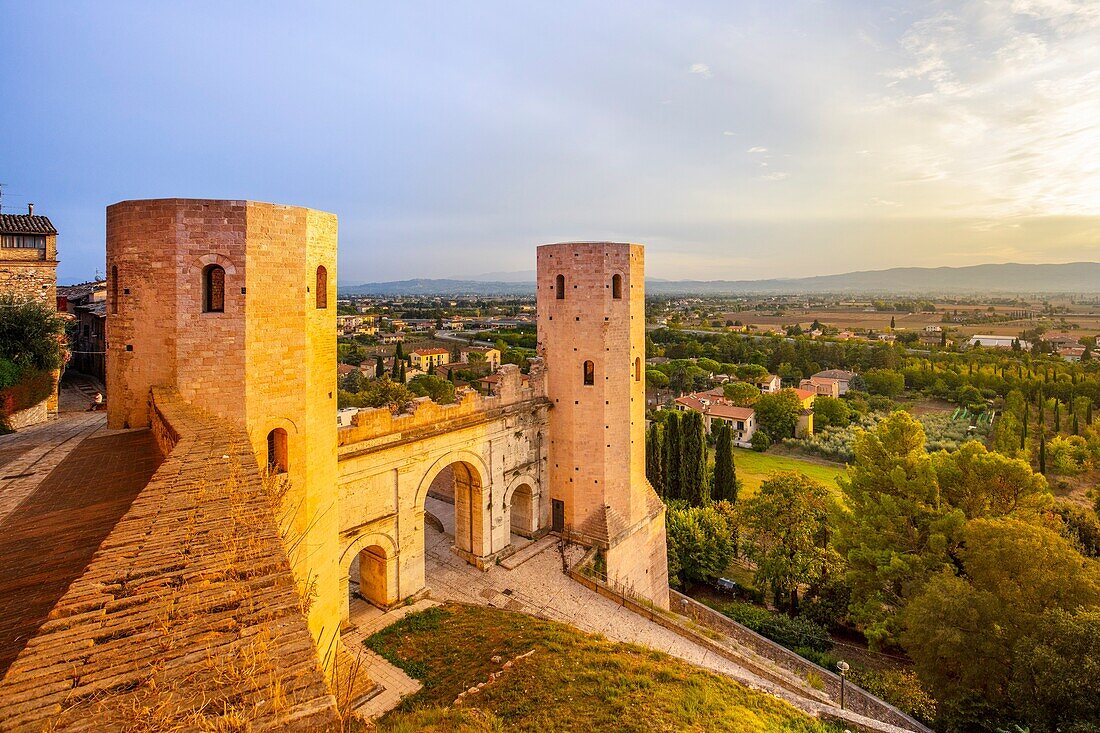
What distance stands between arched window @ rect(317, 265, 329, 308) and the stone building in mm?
17039

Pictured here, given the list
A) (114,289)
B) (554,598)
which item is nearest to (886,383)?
(554,598)

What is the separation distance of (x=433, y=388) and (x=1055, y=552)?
33144 mm

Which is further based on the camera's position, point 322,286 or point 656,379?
point 656,379

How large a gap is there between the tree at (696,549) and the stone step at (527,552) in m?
7.51

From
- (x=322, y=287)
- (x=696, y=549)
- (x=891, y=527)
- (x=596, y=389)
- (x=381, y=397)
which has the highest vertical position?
(x=322, y=287)

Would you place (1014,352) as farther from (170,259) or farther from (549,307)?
(170,259)

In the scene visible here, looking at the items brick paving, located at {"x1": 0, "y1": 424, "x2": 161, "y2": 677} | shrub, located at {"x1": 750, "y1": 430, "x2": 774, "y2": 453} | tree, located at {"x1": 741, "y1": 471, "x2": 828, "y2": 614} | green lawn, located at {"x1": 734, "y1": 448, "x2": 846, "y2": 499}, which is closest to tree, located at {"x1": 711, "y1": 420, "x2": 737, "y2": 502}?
green lawn, located at {"x1": 734, "y1": 448, "x2": 846, "y2": 499}

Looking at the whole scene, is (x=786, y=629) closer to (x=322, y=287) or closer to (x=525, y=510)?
(x=525, y=510)

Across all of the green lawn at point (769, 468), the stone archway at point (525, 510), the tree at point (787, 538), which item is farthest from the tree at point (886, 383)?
the stone archway at point (525, 510)

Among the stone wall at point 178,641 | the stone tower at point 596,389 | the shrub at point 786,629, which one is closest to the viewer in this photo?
the stone wall at point 178,641

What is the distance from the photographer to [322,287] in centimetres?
1159

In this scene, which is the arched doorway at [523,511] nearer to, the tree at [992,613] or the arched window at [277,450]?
the arched window at [277,450]

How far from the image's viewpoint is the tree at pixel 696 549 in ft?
83.4

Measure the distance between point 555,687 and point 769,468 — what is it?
41203mm
